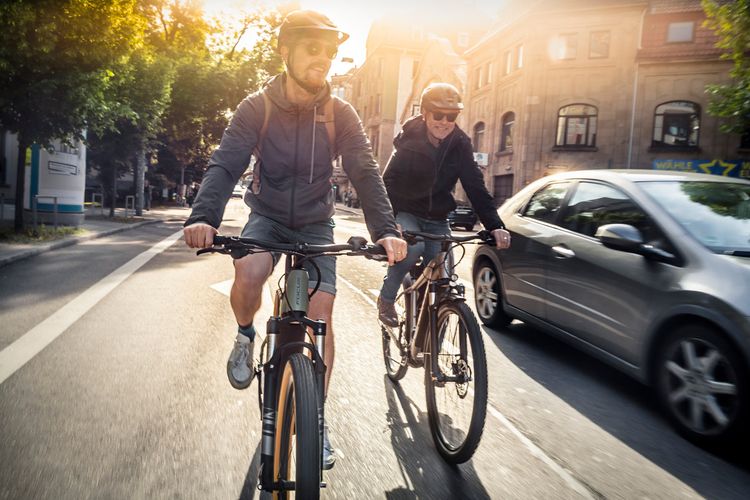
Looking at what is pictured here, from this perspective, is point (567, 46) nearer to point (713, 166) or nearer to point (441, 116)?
point (713, 166)

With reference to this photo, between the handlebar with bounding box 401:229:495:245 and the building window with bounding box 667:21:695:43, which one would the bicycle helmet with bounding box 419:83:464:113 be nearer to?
the handlebar with bounding box 401:229:495:245

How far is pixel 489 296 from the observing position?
6.28m

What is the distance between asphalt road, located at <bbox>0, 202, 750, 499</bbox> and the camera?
2744 mm

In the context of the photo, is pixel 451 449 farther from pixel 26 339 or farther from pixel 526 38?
pixel 526 38

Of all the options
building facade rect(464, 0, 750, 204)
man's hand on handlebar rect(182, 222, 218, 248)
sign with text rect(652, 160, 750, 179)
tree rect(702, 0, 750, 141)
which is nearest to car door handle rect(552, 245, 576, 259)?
man's hand on handlebar rect(182, 222, 218, 248)

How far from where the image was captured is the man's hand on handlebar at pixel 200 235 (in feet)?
7.11

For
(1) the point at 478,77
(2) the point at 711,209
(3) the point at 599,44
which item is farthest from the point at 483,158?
(2) the point at 711,209

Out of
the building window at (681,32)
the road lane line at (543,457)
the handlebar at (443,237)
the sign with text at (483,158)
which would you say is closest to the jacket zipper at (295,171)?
the handlebar at (443,237)

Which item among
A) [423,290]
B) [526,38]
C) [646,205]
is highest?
[526,38]

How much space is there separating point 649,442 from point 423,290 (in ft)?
4.95

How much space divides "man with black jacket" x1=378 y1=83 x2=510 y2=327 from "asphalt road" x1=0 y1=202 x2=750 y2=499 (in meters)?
0.90

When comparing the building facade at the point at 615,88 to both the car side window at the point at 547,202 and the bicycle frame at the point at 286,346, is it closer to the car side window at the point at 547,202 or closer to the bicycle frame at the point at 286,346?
the car side window at the point at 547,202

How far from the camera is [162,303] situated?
6.93m

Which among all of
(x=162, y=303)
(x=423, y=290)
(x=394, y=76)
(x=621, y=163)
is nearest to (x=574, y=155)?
(x=621, y=163)
